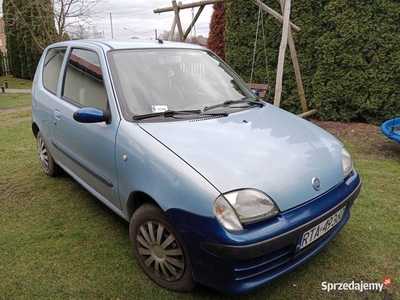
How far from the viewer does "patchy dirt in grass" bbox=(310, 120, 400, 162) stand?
515 cm

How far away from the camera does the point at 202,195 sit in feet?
6.03

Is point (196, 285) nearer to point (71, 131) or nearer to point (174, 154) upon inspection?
point (174, 154)

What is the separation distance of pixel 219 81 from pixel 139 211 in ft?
5.06

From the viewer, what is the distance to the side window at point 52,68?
361 centimetres

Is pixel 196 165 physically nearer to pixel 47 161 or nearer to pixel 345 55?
pixel 47 161

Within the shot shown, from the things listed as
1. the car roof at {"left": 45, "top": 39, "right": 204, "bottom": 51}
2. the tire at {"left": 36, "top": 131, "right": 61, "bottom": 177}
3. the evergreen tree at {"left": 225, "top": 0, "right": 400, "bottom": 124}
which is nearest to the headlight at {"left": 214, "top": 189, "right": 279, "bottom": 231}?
the car roof at {"left": 45, "top": 39, "right": 204, "bottom": 51}

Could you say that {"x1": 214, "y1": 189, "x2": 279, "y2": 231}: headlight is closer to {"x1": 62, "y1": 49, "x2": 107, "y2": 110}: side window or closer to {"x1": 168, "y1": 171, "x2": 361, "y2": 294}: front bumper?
{"x1": 168, "y1": 171, "x2": 361, "y2": 294}: front bumper

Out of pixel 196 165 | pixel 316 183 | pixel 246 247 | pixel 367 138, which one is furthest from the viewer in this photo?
pixel 367 138

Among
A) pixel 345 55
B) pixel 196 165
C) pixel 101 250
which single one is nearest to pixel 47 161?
pixel 101 250

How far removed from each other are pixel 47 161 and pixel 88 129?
179 centimetres

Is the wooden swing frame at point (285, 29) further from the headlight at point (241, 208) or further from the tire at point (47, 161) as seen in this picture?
the headlight at point (241, 208)

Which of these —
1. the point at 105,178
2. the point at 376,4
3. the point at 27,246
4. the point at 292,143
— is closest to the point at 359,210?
the point at 292,143

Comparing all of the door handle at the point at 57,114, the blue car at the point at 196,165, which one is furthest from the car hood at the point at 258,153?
the door handle at the point at 57,114

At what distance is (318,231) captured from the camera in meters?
2.11
